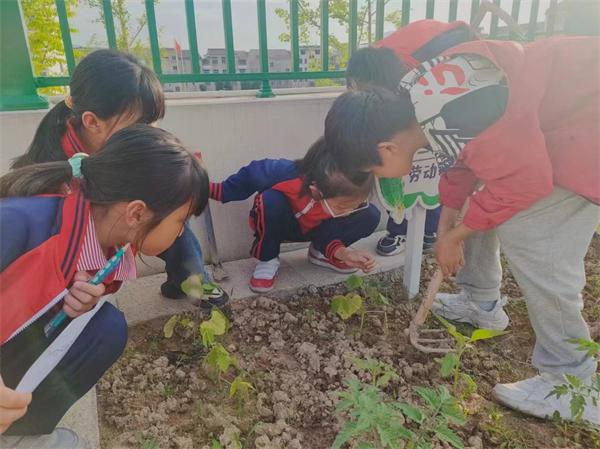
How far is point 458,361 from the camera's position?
1346mm

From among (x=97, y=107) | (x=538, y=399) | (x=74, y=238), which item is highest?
(x=97, y=107)

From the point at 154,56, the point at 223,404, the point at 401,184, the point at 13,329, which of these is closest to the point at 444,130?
the point at 401,184

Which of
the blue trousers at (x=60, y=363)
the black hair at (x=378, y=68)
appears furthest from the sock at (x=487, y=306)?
the blue trousers at (x=60, y=363)

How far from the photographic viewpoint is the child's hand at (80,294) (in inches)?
42.1

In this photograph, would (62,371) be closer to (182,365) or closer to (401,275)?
(182,365)

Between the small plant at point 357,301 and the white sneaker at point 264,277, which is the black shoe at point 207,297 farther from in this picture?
the small plant at point 357,301

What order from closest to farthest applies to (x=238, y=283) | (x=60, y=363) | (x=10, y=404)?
(x=10, y=404) < (x=60, y=363) < (x=238, y=283)

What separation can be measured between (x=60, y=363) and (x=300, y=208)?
1.16 m

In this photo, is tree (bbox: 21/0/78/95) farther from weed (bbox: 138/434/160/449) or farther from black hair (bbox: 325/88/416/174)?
weed (bbox: 138/434/160/449)

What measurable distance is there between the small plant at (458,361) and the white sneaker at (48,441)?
→ 0.98 meters

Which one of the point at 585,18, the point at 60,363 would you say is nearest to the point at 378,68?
the point at 585,18

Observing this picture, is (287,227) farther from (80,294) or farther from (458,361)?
(80,294)

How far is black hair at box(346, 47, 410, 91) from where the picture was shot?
1.95 m

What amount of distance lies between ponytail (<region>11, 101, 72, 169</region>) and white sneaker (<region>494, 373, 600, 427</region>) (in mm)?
1583
